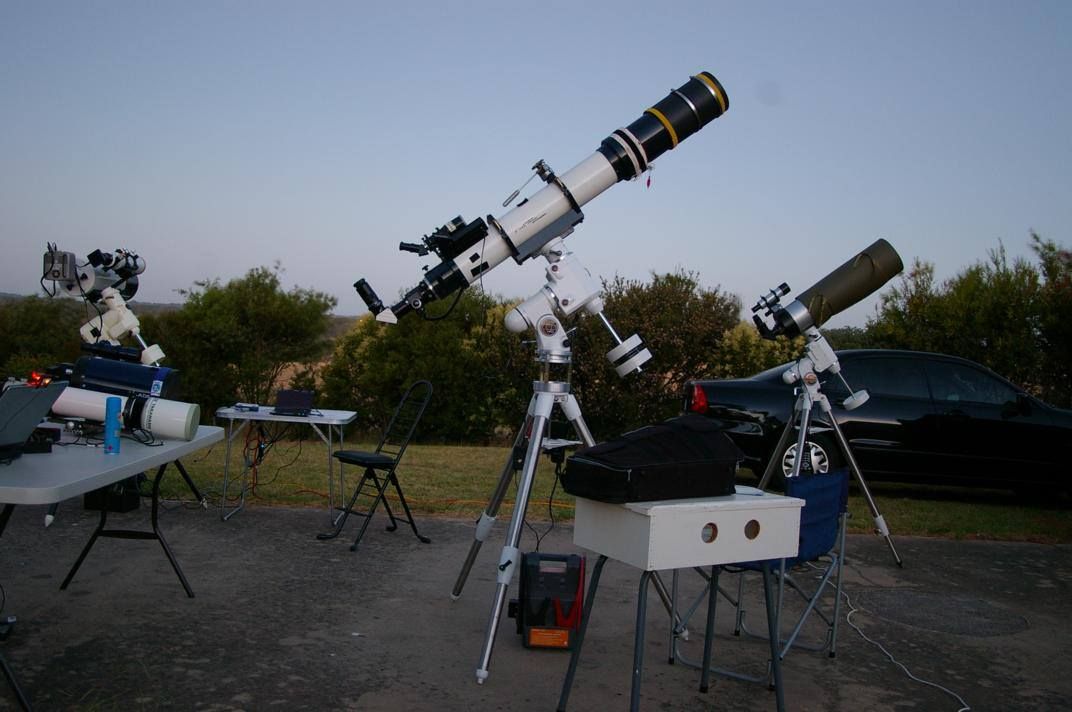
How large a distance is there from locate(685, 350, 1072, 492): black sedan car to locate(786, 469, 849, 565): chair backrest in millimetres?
4307

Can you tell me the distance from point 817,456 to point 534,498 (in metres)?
2.70

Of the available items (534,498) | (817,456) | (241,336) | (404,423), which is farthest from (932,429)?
(241,336)

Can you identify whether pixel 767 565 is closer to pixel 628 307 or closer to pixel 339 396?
pixel 628 307

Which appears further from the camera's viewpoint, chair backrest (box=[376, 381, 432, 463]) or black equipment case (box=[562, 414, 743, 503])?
chair backrest (box=[376, 381, 432, 463])

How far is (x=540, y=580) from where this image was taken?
189 inches

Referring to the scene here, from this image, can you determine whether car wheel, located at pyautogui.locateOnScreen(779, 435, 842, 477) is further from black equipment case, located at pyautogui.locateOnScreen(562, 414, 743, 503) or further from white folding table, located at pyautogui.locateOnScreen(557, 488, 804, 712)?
black equipment case, located at pyautogui.locateOnScreen(562, 414, 743, 503)

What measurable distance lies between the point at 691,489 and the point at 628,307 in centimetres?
1063

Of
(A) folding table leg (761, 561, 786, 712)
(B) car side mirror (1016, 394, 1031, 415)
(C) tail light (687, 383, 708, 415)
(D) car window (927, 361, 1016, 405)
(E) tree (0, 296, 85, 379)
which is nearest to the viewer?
(A) folding table leg (761, 561, 786, 712)

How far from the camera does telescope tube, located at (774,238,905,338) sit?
6734mm

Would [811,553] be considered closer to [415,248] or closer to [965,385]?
[415,248]

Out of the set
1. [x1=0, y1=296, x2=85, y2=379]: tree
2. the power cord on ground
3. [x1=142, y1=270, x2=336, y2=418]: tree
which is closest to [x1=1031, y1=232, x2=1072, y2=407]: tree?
the power cord on ground

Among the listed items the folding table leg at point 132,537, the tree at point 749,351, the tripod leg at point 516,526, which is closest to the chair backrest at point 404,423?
the folding table leg at point 132,537

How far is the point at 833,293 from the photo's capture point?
6.81 metres

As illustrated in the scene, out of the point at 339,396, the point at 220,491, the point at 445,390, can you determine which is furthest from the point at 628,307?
the point at 220,491
